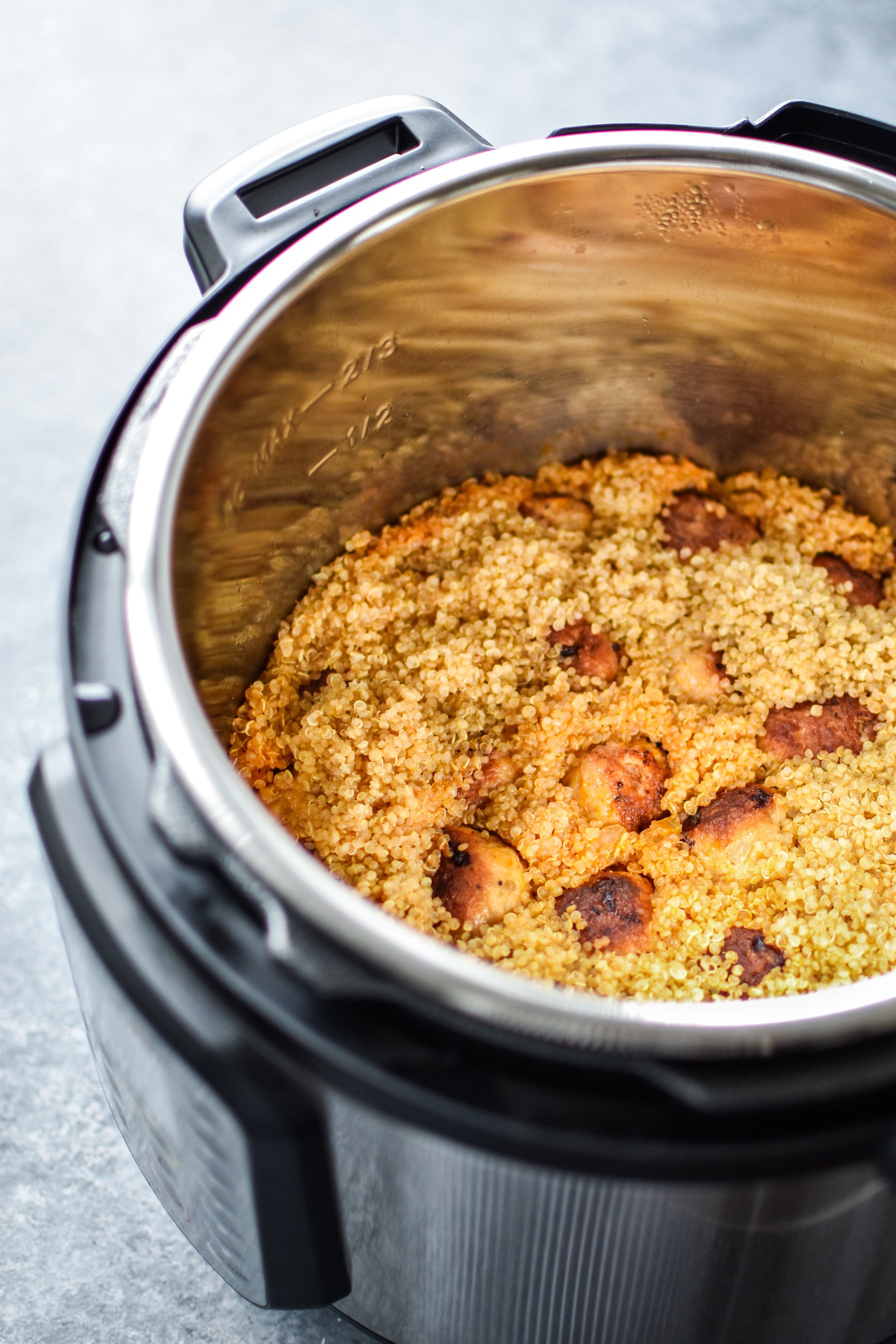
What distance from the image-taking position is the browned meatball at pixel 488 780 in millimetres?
965

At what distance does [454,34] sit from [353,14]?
175 mm

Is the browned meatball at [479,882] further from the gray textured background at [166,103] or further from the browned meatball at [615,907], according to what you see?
the gray textured background at [166,103]

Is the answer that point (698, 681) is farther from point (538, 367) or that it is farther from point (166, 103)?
point (166, 103)

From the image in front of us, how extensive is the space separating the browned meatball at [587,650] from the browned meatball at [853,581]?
22 cm

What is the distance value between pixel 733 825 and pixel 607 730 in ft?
0.44

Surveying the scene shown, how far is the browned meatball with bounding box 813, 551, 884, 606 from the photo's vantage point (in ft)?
3.53

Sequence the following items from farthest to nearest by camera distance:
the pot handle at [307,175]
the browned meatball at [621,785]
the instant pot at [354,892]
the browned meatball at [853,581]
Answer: the browned meatball at [853,581] → the browned meatball at [621,785] → the pot handle at [307,175] → the instant pot at [354,892]

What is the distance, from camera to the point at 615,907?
35.0 inches

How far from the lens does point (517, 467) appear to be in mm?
1175

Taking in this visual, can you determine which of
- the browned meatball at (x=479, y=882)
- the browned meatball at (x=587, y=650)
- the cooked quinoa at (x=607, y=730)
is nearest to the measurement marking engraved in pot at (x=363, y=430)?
the cooked quinoa at (x=607, y=730)

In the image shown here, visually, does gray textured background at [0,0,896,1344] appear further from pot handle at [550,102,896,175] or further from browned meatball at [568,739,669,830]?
pot handle at [550,102,896,175]

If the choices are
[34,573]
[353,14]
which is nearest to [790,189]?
[34,573]

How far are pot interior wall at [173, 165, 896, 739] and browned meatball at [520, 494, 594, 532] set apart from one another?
63mm

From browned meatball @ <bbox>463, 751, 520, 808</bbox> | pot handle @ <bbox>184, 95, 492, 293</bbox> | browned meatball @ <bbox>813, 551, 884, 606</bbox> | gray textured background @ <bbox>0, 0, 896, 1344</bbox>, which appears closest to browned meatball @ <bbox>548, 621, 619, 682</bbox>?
browned meatball @ <bbox>463, 751, 520, 808</bbox>
